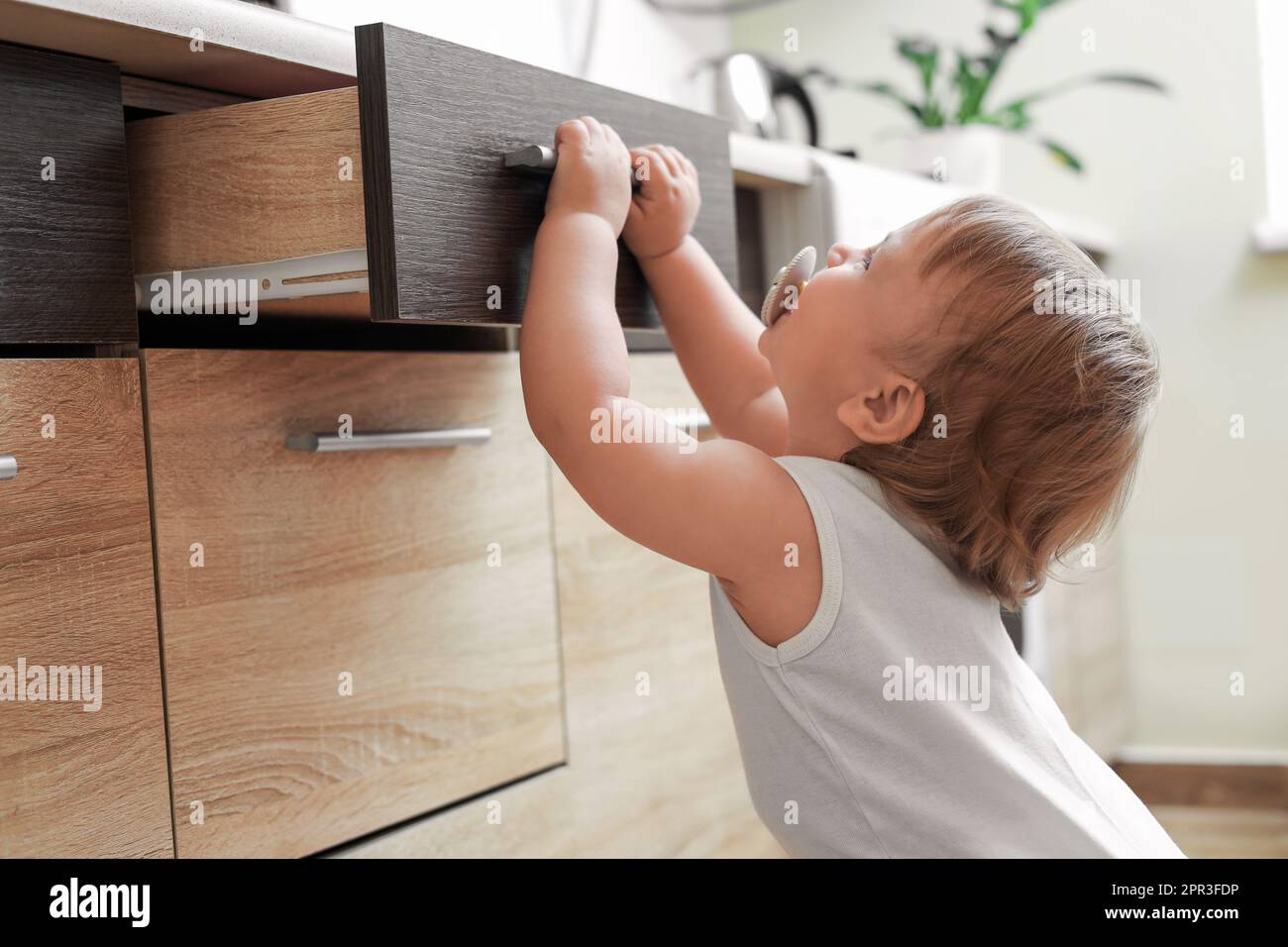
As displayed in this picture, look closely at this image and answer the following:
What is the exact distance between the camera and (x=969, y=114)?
1956mm

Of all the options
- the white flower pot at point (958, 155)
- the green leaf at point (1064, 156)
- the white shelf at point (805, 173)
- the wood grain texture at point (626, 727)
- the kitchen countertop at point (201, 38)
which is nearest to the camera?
the kitchen countertop at point (201, 38)

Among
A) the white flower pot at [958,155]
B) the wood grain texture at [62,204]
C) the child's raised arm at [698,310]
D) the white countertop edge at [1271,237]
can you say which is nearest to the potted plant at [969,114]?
the white flower pot at [958,155]

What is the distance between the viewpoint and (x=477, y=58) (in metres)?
0.69

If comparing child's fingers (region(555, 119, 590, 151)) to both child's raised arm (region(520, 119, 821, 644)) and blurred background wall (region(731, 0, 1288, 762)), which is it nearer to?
child's raised arm (region(520, 119, 821, 644))

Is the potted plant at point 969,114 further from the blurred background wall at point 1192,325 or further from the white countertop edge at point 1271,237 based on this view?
the white countertop edge at point 1271,237

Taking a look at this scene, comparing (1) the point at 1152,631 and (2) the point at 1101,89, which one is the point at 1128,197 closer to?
(2) the point at 1101,89

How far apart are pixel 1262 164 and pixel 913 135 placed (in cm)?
65

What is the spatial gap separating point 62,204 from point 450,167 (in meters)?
0.21

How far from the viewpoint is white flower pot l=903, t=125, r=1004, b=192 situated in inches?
73.3

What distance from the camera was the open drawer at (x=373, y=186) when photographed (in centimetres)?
63

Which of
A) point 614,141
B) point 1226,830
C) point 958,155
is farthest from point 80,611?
point 1226,830

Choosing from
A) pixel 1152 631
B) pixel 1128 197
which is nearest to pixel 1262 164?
pixel 1128 197

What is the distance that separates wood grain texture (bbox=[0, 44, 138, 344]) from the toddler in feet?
0.78

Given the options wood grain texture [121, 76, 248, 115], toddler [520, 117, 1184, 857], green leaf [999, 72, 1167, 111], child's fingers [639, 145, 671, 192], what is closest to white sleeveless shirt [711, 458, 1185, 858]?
toddler [520, 117, 1184, 857]
